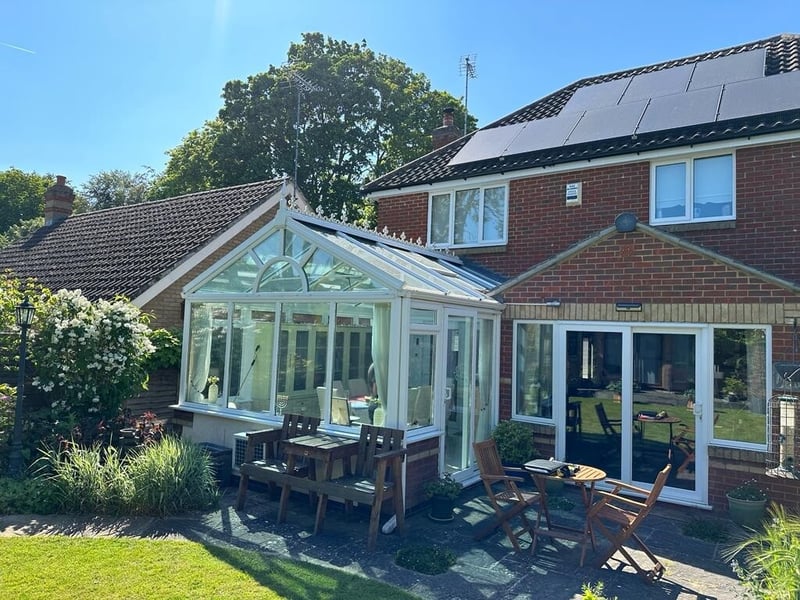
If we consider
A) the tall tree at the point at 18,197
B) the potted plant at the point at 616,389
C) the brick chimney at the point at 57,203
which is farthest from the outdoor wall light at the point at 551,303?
the tall tree at the point at 18,197

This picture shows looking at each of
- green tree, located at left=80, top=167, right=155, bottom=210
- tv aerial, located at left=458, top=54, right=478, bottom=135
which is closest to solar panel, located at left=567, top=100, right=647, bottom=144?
tv aerial, located at left=458, top=54, right=478, bottom=135

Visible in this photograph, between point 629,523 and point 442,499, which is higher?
point 629,523

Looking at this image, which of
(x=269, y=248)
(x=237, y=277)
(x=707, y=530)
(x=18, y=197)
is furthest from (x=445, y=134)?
(x=18, y=197)

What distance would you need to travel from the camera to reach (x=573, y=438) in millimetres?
9172

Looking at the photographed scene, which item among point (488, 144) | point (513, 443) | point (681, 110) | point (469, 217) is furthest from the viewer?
point (488, 144)

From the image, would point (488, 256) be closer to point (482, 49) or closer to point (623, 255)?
point (623, 255)

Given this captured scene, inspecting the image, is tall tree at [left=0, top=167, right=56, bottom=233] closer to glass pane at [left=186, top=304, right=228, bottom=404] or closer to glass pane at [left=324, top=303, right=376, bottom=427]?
glass pane at [left=186, top=304, right=228, bottom=404]

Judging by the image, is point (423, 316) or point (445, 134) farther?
point (445, 134)

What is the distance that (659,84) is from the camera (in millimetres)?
11797

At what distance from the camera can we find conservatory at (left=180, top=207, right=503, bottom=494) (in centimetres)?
765

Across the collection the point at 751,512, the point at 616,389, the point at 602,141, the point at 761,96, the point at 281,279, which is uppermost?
the point at 761,96

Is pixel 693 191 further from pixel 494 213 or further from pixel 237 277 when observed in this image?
pixel 237 277

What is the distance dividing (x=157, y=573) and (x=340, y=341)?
3704mm

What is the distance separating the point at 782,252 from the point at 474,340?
5.15m
